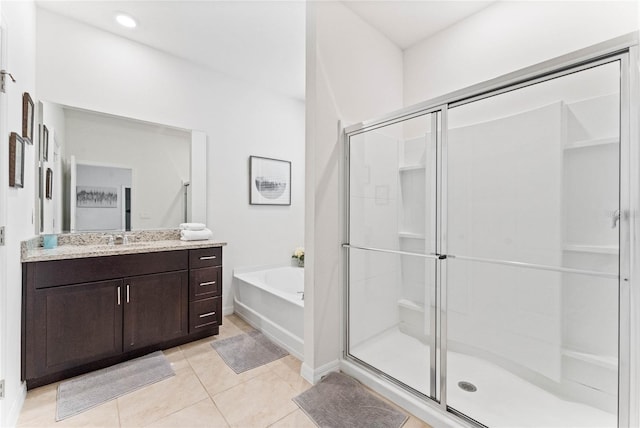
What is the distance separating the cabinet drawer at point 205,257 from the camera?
2.57 meters

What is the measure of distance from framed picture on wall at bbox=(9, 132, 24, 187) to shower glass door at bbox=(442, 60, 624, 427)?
2.47 meters

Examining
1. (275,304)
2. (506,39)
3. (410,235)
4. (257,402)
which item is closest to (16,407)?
(257,402)

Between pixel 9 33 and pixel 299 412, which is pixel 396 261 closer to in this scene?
pixel 299 412

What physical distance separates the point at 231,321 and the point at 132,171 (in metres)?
1.84

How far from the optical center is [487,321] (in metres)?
1.97

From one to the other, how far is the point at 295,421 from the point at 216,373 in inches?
31.0

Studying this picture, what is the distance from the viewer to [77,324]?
2004 mm

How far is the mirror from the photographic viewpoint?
236 cm

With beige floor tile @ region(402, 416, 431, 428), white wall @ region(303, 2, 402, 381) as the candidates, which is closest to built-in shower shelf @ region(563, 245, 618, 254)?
beige floor tile @ region(402, 416, 431, 428)

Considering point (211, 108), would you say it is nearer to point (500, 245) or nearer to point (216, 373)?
point (216, 373)

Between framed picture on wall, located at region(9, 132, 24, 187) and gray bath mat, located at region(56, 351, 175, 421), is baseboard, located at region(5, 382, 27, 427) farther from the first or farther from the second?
framed picture on wall, located at region(9, 132, 24, 187)

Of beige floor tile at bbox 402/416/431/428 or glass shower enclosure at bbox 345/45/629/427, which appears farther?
beige floor tile at bbox 402/416/431/428

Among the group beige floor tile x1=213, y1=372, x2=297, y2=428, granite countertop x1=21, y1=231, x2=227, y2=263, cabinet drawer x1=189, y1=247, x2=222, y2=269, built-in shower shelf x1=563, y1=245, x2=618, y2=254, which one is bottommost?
beige floor tile x1=213, y1=372, x2=297, y2=428

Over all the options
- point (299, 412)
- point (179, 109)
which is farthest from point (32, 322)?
point (179, 109)
